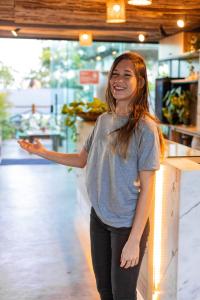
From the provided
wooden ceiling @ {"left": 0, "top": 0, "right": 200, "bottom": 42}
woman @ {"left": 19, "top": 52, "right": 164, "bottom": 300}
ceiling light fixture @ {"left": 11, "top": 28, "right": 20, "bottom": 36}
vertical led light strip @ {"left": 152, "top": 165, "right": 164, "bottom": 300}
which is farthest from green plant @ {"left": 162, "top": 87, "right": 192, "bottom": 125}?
woman @ {"left": 19, "top": 52, "right": 164, "bottom": 300}

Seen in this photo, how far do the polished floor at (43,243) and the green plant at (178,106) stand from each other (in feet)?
5.72

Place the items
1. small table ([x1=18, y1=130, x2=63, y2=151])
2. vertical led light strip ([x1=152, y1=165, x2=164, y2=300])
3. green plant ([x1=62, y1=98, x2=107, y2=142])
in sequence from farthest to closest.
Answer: small table ([x1=18, y1=130, x2=63, y2=151]), green plant ([x1=62, y1=98, x2=107, y2=142]), vertical led light strip ([x1=152, y1=165, x2=164, y2=300])

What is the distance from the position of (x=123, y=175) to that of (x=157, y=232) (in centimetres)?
66

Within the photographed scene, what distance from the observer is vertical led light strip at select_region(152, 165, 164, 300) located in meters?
2.21

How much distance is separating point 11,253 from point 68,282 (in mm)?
737

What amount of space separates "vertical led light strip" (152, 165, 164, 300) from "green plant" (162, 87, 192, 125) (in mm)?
4064

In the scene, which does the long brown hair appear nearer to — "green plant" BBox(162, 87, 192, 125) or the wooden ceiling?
the wooden ceiling

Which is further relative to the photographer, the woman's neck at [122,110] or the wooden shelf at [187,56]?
the wooden shelf at [187,56]

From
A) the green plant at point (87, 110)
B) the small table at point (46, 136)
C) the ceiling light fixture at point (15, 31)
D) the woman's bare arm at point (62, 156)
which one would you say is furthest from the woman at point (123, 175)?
the small table at point (46, 136)

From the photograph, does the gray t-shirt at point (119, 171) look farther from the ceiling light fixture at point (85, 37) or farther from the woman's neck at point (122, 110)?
the ceiling light fixture at point (85, 37)

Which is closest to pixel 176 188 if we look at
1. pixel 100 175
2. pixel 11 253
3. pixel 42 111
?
pixel 100 175

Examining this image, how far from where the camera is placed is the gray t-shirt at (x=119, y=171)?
1.68 meters

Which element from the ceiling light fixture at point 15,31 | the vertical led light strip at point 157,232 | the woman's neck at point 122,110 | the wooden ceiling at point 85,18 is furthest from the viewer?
the ceiling light fixture at point 15,31

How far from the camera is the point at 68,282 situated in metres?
3.06
